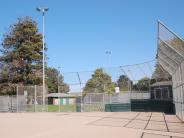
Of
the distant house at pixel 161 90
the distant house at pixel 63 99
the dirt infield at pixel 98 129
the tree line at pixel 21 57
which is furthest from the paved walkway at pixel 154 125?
the tree line at pixel 21 57

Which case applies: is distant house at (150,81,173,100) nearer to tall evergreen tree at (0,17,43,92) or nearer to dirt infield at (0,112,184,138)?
dirt infield at (0,112,184,138)

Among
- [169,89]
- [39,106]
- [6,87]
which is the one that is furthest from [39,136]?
[6,87]

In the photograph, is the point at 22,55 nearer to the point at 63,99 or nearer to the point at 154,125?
the point at 63,99

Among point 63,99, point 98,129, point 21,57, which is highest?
point 21,57

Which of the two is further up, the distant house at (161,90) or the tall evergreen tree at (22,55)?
the tall evergreen tree at (22,55)

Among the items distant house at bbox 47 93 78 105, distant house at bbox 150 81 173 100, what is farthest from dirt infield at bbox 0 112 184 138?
distant house at bbox 47 93 78 105

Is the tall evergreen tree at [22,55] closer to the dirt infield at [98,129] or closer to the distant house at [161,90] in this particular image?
the distant house at [161,90]

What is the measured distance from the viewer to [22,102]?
1527 inches

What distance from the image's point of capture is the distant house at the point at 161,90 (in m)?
33.8

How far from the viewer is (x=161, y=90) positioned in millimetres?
34781

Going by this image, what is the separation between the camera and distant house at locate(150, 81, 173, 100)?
33.8 metres

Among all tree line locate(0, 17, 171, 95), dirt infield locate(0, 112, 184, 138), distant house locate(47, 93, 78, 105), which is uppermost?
tree line locate(0, 17, 171, 95)

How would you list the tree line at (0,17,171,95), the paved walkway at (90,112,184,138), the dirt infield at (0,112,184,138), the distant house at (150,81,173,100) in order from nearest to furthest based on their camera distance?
the paved walkway at (90,112,184,138) → the dirt infield at (0,112,184,138) → the distant house at (150,81,173,100) → the tree line at (0,17,171,95)

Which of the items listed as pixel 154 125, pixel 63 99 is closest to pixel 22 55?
pixel 63 99
